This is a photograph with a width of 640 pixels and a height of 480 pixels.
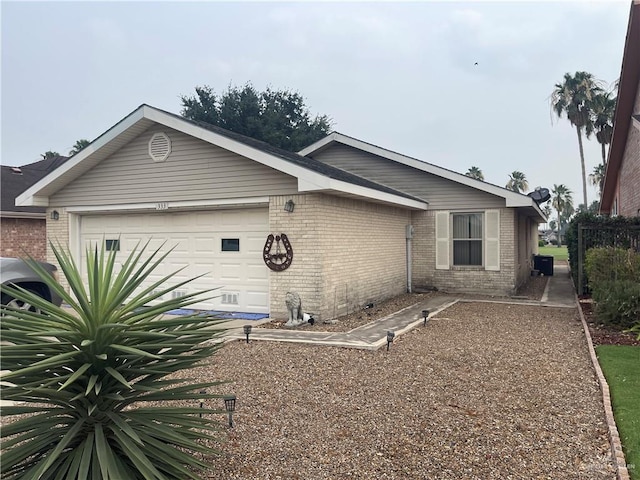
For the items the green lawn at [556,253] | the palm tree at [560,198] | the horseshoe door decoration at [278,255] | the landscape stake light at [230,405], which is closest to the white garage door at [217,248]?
the horseshoe door decoration at [278,255]

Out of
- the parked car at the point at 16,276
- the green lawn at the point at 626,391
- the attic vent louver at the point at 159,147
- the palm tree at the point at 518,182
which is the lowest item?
the green lawn at the point at 626,391

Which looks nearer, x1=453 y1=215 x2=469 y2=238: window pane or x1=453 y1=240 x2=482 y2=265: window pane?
x1=453 y1=240 x2=482 y2=265: window pane

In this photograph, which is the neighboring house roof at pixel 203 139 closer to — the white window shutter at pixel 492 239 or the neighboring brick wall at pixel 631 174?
the white window shutter at pixel 492 239

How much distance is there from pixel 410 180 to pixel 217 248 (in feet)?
23.1

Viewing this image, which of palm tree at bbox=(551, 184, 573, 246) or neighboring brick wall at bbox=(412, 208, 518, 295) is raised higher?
palm tree at bbox=(551, 184, 573, 246)

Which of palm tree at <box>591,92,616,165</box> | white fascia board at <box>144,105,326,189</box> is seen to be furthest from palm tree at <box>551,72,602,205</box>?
white fascia board at <box>144,105,326,189</box>

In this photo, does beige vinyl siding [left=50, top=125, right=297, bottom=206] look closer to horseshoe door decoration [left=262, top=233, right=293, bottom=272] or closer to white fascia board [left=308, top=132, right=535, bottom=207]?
horseshoe door decoration [left=262, top=233, right=293, bottom=272]

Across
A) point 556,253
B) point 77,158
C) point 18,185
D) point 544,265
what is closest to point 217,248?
point 77,158

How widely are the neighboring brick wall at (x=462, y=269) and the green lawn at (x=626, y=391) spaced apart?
22.0ft

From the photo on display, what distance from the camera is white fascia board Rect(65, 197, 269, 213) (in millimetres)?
10052

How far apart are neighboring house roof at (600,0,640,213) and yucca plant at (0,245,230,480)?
37.4ft

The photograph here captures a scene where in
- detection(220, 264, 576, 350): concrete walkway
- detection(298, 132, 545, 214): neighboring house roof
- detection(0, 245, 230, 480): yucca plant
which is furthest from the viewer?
detection(298, 132, 545, 214): neighboring house roof

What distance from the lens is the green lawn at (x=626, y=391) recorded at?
3752 mm

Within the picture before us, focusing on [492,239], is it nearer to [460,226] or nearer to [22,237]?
[460,226]
